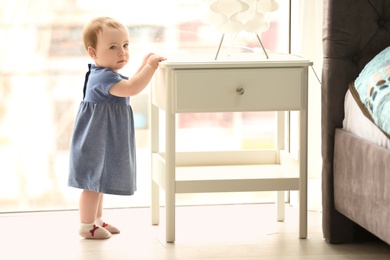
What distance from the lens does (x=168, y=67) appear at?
222cm

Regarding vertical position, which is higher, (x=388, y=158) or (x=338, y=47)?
(x=338, y=47)

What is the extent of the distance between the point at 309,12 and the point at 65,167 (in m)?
0.92

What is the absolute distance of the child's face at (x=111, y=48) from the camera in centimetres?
237

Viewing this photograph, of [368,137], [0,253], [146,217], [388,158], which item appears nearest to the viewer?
[388,158]

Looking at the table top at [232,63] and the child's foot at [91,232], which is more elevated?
the table top at [232,63]

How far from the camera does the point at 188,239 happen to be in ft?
7.78

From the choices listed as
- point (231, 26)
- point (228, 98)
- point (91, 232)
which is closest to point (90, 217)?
point (91, 232)

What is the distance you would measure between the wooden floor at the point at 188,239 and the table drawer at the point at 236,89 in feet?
1.22

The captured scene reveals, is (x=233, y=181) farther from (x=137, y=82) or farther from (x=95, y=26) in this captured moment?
(x=95, y=26)

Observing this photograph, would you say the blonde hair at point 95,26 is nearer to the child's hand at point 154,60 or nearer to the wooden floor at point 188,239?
the child's hand at point 154,60

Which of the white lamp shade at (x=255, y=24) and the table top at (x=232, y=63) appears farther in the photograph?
the white lamp shade at (x=255, y=24)

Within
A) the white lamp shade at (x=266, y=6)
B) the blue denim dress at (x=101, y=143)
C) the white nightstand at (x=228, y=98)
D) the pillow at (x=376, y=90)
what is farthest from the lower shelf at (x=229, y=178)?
the white lamp shade at (x=266, y=6)

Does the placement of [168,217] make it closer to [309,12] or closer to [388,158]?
[388,158]

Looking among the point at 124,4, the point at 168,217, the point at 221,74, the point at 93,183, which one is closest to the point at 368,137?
the point at 221,74
